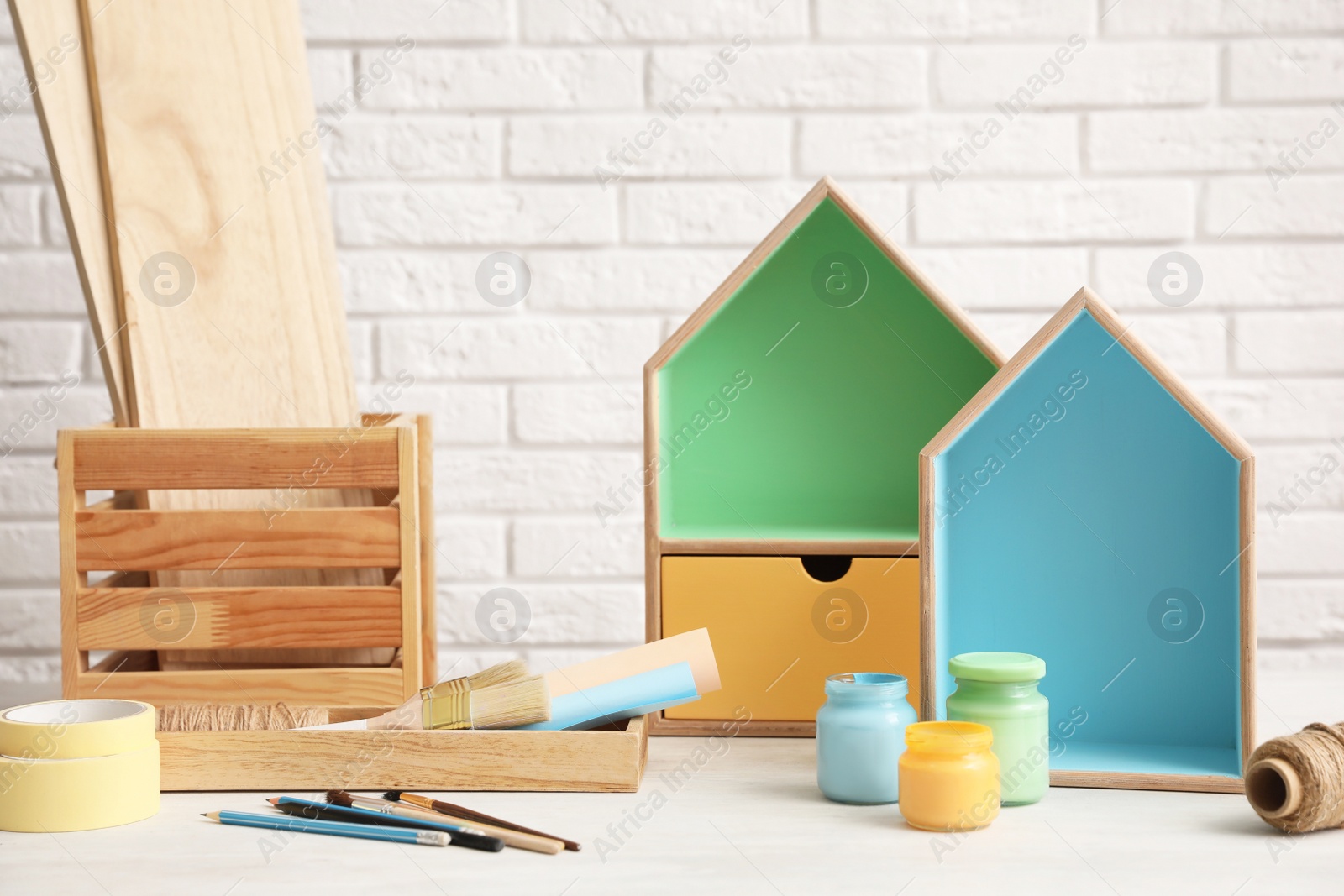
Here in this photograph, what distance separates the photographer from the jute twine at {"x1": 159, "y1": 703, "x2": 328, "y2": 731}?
0.82 meters

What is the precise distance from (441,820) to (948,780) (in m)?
0.31

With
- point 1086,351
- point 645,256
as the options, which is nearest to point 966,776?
point 1086,351

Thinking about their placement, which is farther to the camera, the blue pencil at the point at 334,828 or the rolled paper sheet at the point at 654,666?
the rolled paper sheet at the point at 654,666

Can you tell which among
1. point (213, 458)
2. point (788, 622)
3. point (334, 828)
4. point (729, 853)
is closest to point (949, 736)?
point (729, 853)

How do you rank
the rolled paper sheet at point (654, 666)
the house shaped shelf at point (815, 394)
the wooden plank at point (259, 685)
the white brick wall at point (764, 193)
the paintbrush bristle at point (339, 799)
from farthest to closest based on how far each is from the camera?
the white brick wall at point (764, 193)
the house shaped shelf at point (815, 394)
the wooden plank at point (259, 685)
the rolled paper sheet at point (654, 666)
the paintbrush bristle at point (339, 799)

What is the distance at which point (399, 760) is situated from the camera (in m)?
0.80

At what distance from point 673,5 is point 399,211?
43 centimetres

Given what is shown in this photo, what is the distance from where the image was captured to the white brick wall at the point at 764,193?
4.75ft

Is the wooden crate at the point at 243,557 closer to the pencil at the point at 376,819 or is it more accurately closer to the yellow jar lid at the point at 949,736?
the pencil at the point at 376,819

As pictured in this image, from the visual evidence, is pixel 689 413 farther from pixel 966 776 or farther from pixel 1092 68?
pixel 1092 68

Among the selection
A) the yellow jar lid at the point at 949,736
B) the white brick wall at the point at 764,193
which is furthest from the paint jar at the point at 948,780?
the white brick wall at the point at 764,193

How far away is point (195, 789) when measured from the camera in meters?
0.80

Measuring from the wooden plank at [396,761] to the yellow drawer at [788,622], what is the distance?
198 millimetres

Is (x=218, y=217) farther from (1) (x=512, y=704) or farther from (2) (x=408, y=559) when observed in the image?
(1) (x=512, y=704)
